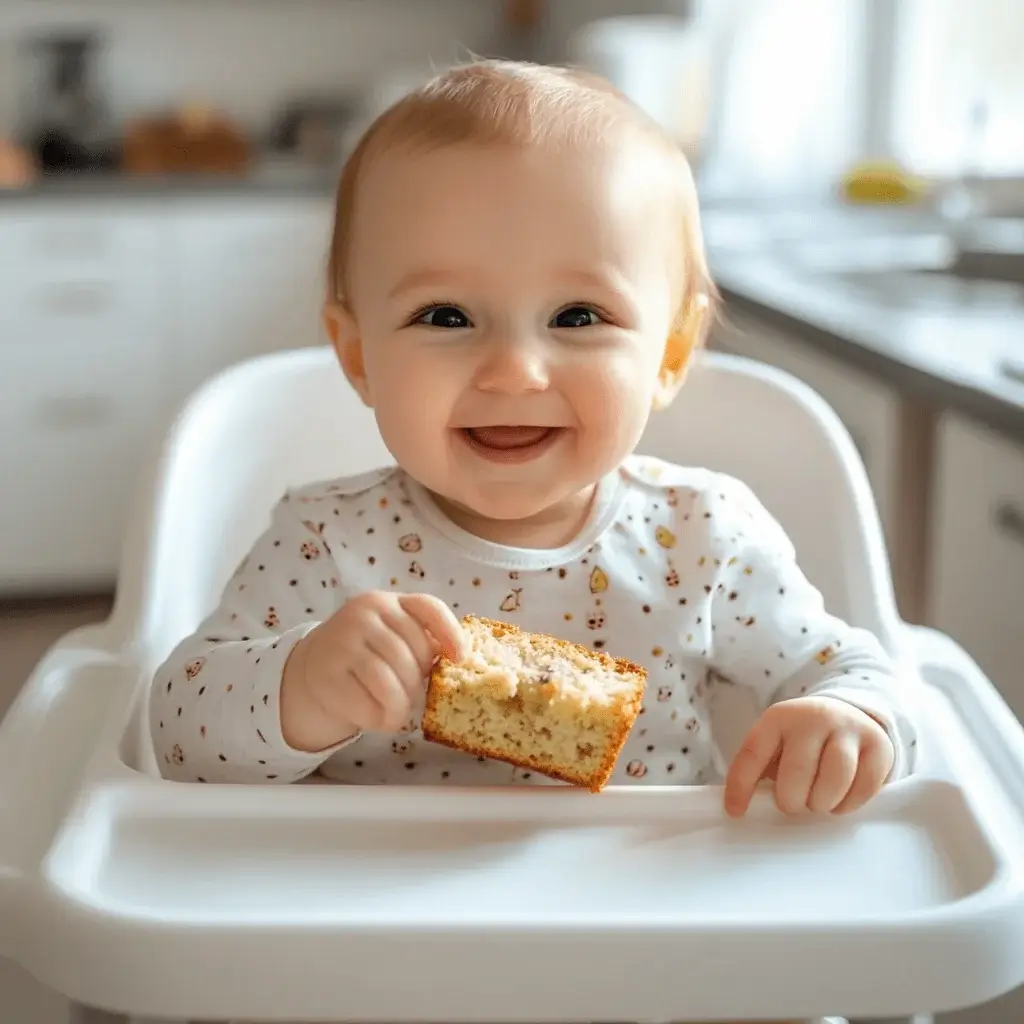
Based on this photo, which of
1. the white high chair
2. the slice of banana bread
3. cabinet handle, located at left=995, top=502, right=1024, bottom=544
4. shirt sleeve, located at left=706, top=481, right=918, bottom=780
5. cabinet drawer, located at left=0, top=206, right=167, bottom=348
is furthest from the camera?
cabinet drawer, located at left=0, top=206, right=167, bottom=348

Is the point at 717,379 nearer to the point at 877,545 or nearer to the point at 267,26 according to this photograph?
the point at 877,545

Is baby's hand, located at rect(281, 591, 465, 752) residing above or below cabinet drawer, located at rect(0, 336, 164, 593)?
above

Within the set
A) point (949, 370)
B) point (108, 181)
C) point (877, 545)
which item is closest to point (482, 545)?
point (877, 545)

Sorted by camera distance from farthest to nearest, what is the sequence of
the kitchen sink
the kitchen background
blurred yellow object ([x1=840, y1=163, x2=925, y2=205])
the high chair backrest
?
1. blurred yellow object ([x1=840, y1=163, x2=925, y2=205])
2. the kitchen background
3. the kitchen sink
4. the high chair backrest

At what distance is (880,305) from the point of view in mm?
1843

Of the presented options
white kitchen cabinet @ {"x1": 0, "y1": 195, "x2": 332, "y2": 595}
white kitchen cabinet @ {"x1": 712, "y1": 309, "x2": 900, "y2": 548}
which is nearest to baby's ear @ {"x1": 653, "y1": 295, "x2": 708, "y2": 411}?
white kitchen cabinet @ {"x1": 712, "y1": 309, "x2": 900, "y2": 548}

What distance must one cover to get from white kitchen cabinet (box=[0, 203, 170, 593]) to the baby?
6.81ft

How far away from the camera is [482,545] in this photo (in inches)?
36.8

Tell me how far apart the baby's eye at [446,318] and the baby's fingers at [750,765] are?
0.26 meters

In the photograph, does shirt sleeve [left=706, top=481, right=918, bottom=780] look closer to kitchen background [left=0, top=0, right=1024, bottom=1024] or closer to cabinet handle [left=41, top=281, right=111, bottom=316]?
kitchen background [left=0, top=0, right=1024, bottom=1024]

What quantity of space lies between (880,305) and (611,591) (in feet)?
3.39

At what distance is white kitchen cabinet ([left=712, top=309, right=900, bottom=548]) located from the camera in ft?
5.04

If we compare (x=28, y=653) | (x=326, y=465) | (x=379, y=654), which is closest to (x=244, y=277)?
(x=28, y=653)

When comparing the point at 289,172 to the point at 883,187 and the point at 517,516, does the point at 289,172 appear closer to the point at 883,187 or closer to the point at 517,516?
the point at 883,187
